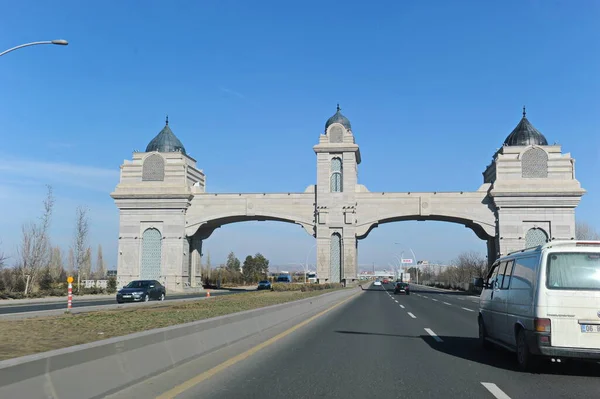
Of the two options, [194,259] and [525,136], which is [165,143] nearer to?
[194,259]

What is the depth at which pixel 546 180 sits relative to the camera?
59750 mm

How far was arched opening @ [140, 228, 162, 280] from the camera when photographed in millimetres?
63719

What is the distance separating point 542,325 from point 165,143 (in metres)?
64.6

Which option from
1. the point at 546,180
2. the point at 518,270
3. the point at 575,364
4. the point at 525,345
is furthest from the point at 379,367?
the point at 546,180

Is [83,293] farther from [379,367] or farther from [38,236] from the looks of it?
[379,367]

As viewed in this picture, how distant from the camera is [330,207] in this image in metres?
64.0

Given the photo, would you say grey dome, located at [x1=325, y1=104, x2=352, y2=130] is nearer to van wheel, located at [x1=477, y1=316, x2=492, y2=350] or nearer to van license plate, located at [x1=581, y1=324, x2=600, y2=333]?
van wheel, located at [x1=477, y1=316, x2=492, y2=350]

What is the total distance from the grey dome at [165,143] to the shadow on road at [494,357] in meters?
58.8

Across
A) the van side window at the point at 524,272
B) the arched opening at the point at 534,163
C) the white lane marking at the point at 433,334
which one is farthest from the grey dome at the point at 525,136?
the van side window at the point at 524,272

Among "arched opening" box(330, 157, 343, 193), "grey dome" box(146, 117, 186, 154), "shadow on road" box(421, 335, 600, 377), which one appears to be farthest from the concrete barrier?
"grey dome" box(146, 117, 186, 154)

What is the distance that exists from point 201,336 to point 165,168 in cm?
5769

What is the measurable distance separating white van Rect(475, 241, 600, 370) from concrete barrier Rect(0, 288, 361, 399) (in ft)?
19.0

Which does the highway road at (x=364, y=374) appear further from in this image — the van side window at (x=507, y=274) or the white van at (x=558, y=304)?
the van side window at (x=507, y=274)

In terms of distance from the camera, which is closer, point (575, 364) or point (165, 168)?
point (575, 364)
